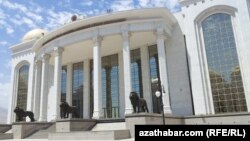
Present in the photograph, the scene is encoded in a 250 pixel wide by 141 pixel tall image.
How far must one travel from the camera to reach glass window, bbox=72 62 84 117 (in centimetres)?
3891

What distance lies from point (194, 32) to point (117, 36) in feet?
30.0

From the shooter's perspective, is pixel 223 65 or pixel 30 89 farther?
pixel 30 89

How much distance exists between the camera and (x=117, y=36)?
102ft

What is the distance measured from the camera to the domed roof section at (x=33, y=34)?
1729 inches

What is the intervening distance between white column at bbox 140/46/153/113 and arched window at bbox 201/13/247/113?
8.12 m

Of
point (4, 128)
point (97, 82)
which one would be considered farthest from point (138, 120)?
point (4, 128)

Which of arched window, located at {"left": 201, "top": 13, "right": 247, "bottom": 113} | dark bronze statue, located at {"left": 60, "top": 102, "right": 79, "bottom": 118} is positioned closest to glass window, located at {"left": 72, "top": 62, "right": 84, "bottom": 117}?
dark bronze statue, located at {"left": 60, "top": 102, "right": 79, "bottom": 118}

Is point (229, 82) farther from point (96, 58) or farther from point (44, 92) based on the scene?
point (44, 92)

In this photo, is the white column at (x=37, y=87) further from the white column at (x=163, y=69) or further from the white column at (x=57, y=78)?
the white column at (x=163, y=69)

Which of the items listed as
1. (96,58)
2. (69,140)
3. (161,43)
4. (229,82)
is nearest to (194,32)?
(161,43)

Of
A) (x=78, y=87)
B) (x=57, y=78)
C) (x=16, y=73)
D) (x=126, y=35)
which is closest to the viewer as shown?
(x=126, y=35)

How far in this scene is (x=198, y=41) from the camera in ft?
95.2

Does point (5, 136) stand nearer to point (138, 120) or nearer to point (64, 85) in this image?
point (64, 85)

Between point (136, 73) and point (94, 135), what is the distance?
647 inches
